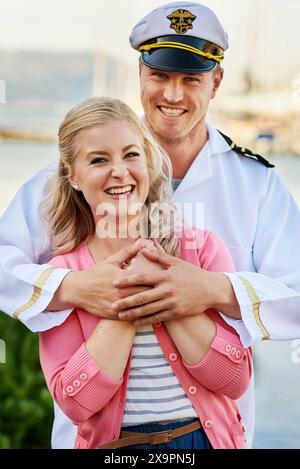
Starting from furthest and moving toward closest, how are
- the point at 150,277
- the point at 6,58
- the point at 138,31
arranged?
the point at 6,58
the point at 138,31
the point at 150,277

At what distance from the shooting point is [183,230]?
2643 millimetres

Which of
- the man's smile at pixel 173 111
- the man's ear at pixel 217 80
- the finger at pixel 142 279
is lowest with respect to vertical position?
the finger at pixel 142 279

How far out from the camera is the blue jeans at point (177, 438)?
2.55 meters

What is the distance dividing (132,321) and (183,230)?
258 millimetres

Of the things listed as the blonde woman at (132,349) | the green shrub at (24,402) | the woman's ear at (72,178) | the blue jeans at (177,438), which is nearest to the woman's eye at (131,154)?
the blonde woman at (132,349)

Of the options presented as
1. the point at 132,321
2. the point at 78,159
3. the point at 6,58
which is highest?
the point at 6,58

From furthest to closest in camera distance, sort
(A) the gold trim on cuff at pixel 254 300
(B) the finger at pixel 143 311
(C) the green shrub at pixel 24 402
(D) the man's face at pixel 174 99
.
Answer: (C) the green shrub at pixel 24 402, (D) the man's face at pixel 174 99, (A) the gold trim on cuff at pixel 254 300, (B) the finger at pixel 143 311

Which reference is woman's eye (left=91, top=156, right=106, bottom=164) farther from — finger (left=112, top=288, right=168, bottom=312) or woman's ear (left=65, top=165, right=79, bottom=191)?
finger (left=112, top=288, right=168, bottom=312)

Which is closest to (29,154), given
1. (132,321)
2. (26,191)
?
(26,191)

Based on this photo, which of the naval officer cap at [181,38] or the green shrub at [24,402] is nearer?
the naval officer cap at [181,38]

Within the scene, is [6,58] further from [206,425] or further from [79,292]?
[206,425]

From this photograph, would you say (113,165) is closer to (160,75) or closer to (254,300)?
(160,75)

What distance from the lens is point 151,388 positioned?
2.55 m

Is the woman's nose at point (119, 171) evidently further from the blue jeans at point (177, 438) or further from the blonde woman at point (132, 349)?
the blue jeans at point (177, 438)
